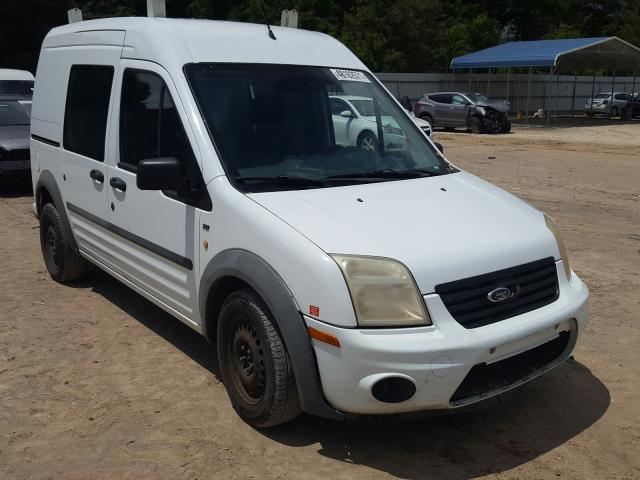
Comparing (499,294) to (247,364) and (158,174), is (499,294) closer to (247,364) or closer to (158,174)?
(247,364)

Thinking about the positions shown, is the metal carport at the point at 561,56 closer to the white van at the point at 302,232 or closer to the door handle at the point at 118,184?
the white van at the point at 302,232

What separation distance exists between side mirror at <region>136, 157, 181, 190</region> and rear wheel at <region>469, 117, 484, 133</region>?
24204mm

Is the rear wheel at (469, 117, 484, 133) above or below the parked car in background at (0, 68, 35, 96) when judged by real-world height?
below

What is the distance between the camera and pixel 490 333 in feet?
10.6

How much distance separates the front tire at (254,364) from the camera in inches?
134

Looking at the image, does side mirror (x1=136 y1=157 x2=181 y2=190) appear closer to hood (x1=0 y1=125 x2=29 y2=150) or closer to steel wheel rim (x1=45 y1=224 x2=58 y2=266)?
steel wheel rim (x1=45 y1=224 x2=58 y2=266)

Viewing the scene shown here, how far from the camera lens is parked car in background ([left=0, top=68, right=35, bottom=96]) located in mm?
13594

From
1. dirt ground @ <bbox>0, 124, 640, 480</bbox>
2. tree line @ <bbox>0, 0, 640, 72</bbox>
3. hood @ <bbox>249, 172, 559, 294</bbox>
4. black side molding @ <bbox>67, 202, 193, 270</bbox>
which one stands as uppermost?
tree line @ <bbox>0, 0, 640, 72</bbox>

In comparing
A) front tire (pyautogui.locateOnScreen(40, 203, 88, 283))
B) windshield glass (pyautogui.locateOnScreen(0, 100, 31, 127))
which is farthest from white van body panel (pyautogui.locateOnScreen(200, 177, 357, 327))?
windshield glass (pyautogui.locateOnScreen(0, 100, 31, 127))

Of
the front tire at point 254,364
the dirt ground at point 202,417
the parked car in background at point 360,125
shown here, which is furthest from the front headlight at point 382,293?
the parked car in background at point 360,125


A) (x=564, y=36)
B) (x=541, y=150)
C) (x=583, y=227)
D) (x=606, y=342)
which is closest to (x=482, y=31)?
(x=564, y=36)

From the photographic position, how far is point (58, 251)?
6.03m

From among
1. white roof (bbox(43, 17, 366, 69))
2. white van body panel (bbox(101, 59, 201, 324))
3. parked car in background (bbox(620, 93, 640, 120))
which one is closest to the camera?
white van body panel (bbox(101, 59, 201, 324))

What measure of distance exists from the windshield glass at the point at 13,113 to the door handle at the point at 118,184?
8.20 m
